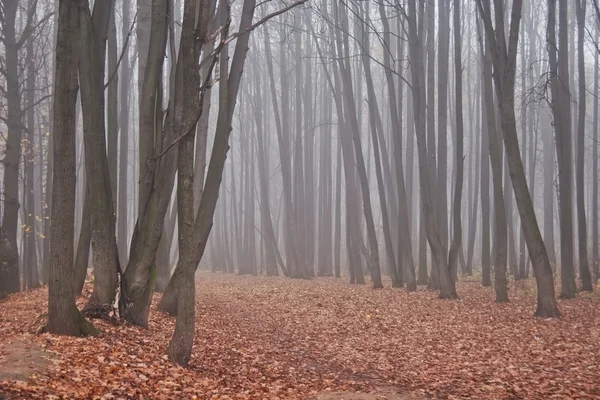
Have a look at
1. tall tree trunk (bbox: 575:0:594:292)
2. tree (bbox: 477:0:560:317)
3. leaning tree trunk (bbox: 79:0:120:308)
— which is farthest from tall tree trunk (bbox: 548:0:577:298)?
leaning tree trunk (bbox: 79:0:120:308)

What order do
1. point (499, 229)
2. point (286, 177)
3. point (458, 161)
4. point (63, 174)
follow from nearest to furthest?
point (63, 174) < point (499, 229) < point (458, 161) < point (286, 177)

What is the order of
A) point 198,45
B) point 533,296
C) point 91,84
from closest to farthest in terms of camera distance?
point 198,45
point 91,84
point 533,296

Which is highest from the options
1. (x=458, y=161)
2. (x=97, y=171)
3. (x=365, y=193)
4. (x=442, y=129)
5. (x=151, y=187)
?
(x=442, y=129)

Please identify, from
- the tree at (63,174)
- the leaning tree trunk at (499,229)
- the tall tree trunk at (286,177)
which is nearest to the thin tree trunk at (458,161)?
the leaning tree trunk at (499,229)

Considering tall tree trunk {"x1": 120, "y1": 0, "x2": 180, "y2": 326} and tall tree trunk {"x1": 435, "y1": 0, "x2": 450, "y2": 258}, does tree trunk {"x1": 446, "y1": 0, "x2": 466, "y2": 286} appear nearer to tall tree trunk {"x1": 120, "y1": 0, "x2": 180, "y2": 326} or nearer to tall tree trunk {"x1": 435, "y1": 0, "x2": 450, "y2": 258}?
tall tree trunk {"x1": 435, "y1": 0, "x2": 450, "y2": 258}

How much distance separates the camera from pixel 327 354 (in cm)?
1066

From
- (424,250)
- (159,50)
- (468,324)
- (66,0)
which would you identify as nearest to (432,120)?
(424,250)

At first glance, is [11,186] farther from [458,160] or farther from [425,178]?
[458,160]

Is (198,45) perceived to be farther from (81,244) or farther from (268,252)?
(268,252)

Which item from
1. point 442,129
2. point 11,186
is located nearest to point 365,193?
point 442,129

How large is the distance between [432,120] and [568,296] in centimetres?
623

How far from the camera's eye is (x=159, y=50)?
10.9 meters

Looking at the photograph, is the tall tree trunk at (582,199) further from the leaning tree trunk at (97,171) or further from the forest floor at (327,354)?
the leaning tree trunk at (97,171)

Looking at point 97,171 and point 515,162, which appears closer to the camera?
point 97,171
